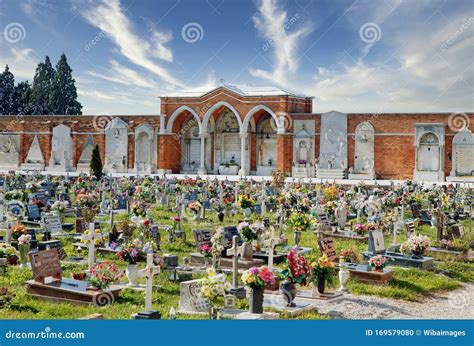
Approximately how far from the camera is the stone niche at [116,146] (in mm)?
48781

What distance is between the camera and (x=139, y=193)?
26.8 metres

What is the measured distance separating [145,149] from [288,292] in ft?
130

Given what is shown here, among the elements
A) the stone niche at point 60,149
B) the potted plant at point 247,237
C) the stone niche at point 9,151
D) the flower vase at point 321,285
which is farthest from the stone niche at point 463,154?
the stone niche at point 9,151

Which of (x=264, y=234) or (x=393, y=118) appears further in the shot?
(x=393, y=118)

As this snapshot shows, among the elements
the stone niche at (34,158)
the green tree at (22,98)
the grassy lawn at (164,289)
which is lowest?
the grassy lawn at (164,289)

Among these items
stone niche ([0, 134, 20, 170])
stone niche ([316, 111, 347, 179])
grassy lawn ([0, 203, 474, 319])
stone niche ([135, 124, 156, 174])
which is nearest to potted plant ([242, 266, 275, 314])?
grassy lawn ([0, 203, 474, 319])

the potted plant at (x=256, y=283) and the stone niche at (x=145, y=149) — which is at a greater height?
the stone niche at (x=145, y=149)

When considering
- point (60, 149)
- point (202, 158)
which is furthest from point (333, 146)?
point (60, 149)

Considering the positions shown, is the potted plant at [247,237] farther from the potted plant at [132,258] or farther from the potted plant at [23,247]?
the potted plant at [23,247]

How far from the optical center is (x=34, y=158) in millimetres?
50500

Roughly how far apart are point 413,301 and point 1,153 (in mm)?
45814

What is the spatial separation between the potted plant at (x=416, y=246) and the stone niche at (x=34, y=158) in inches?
1592

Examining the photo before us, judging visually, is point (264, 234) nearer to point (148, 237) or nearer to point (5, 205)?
point (148, 237)
